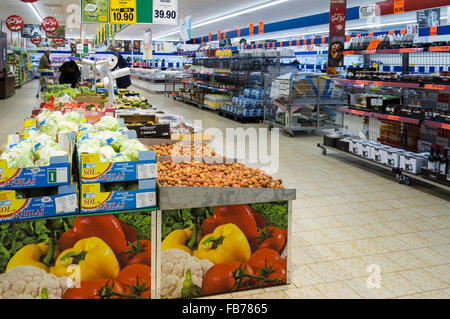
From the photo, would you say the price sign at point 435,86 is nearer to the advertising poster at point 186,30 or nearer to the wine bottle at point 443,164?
the wine bottle at point 443,164

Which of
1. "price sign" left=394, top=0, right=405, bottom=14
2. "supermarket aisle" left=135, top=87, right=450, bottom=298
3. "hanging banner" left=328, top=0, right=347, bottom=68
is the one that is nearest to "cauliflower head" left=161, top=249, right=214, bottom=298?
"supermarket aisle" left=135, top=87, right=450, bottom=298

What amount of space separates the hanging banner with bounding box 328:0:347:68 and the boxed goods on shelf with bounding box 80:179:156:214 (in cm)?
583

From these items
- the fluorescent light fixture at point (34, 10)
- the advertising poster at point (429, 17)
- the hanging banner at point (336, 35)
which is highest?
the fluorescent light fixture at point (34, 10)

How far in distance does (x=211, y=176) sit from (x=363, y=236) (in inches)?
68.2

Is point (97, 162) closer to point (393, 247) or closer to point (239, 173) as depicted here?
point (239, 173)

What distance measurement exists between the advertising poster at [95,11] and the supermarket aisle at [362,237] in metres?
5.00

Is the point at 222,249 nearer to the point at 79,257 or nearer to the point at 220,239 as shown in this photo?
the point at 220,239

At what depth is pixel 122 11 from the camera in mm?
8883

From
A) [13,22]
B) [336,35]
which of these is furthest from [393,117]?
[13,22]

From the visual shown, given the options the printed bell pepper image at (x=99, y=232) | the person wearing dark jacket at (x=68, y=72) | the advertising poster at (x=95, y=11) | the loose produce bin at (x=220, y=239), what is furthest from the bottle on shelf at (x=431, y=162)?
the person wearing dark jacket at (x=68, y=72)

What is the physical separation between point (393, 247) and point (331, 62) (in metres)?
4.74

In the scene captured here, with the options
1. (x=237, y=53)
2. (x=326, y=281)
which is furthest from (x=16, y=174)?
(x=237, y=53)

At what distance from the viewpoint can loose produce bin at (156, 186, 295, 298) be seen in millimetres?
2717

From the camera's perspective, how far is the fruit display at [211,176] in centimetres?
288
